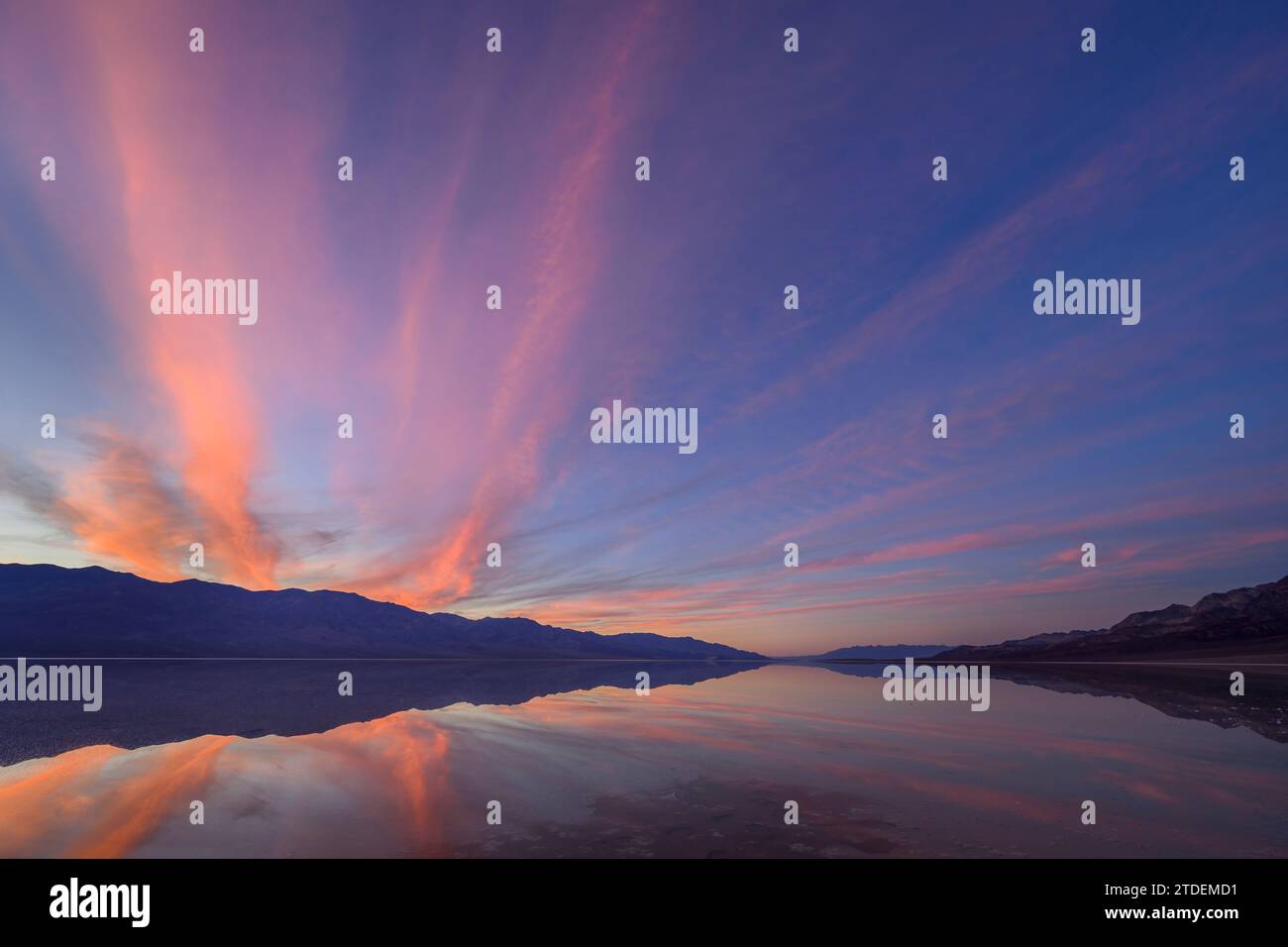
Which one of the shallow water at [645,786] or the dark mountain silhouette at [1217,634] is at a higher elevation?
the shallow water at [645,786]

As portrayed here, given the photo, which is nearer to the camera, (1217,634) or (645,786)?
(645,786)

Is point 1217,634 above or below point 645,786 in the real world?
below

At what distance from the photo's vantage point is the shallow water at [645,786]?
991 cm

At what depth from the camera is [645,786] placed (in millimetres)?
13609

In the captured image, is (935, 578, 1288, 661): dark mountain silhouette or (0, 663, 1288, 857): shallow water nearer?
(0, 663, 1288, 857): shallow water

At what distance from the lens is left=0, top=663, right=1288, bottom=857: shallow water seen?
9906 mm

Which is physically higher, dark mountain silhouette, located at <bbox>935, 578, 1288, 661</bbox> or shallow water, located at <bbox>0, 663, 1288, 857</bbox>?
shallow water, located at <bbox>0, 663, 1288, 857</bbox>

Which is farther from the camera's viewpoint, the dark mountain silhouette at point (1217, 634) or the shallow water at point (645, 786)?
the dark mountain silhouette at point (1217, 634)

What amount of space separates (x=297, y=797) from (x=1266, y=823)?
1913 centimetres
